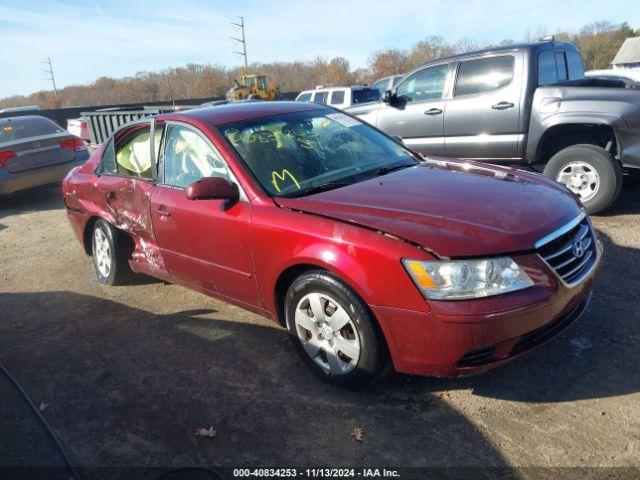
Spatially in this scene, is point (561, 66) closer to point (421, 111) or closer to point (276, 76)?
point (421, 111)

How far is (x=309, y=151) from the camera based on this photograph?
11.6 ft

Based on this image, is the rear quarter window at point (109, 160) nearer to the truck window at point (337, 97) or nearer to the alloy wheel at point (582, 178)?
the alloy wheel at point (582, 178)

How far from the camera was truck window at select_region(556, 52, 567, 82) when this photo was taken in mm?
6340

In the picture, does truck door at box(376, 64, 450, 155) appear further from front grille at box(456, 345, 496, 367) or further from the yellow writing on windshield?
front grille at box(456, 345, 496, 367)

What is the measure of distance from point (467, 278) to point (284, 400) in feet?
4.26

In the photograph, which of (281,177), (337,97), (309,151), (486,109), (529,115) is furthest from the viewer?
(337,97)

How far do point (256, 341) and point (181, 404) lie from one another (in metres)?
0.79

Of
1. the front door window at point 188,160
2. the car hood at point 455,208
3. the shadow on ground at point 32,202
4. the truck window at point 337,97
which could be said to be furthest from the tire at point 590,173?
the truck window at point 337,97

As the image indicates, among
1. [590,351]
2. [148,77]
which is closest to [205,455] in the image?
[590,351]

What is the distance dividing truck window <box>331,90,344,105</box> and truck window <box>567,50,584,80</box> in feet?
31.1

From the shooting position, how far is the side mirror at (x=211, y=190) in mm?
3086

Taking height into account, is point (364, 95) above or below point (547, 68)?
below

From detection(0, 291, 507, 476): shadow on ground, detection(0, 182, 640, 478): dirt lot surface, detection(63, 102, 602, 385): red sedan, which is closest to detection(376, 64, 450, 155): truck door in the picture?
detection(63, 102, 602, 385): red sedan

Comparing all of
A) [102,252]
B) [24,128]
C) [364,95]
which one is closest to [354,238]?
[102,252]
